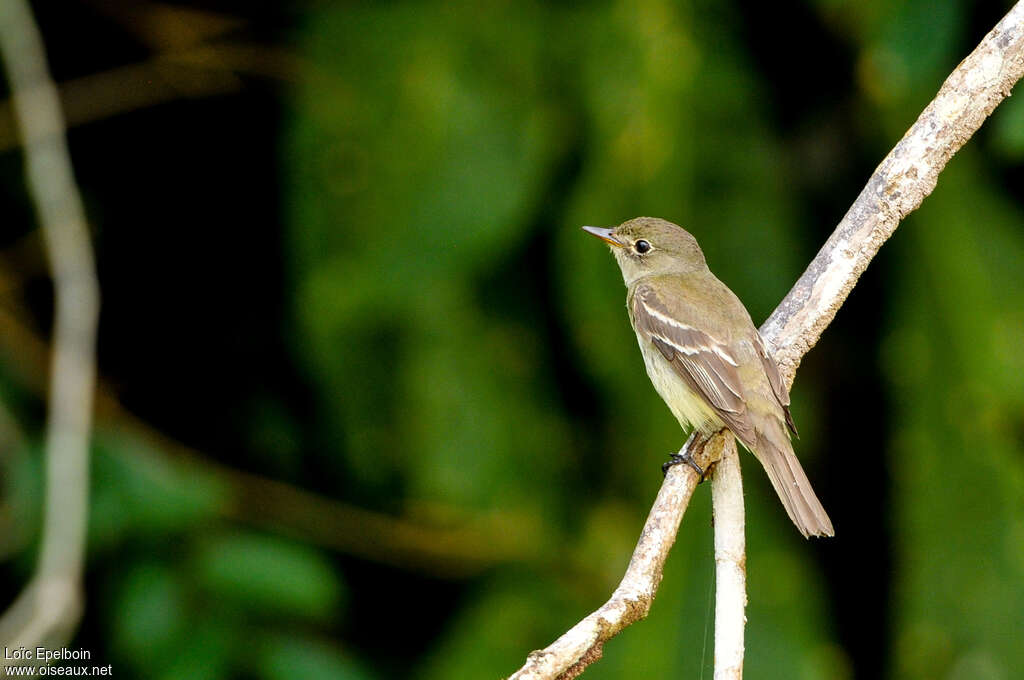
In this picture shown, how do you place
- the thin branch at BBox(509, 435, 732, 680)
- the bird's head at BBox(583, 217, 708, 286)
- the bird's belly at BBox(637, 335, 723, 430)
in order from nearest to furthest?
the thin branch at BBox(509, 435, 732, 680)
the bird's belly at BBox(637, 335, 723, 430)
the bird's head at BBox(583, 217, 708, 286)

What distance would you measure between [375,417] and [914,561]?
2.07 m

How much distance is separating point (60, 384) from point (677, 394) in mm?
2041

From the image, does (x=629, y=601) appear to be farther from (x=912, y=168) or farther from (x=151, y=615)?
(x=151, y=615)

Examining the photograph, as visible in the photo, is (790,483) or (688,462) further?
(790,483)

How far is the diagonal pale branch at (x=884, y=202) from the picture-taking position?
2.96 meters

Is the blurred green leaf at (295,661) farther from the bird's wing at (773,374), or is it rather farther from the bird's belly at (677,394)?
the bird's wing at (773,374)

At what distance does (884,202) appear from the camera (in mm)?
3229

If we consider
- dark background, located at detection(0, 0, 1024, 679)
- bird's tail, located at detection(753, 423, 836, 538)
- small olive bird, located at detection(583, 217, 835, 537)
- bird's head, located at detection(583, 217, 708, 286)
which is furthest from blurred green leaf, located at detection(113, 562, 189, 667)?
bird's tail, located at detection(753, 423, 836, 538)

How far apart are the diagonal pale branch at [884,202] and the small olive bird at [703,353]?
1.15 ft

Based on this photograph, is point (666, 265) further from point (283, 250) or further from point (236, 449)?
point (236, 449)

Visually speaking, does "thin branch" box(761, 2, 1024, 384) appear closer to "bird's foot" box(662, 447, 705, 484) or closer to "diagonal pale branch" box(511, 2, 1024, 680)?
"diagonal pale branch" box(511, 2, 1024, 680)

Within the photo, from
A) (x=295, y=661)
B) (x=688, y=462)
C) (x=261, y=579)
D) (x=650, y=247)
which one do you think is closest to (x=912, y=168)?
(x=688, y=462)

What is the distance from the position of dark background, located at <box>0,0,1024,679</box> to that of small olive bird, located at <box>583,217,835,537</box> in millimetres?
115

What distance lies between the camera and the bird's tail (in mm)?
3602
